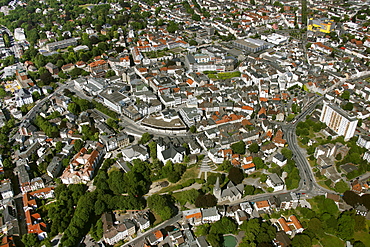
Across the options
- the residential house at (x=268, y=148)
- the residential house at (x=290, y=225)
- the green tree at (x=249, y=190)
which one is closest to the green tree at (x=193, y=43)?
the residential house at (x=268, y=148)

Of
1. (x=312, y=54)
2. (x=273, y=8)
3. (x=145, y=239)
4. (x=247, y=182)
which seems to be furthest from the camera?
(x=273, y=8)

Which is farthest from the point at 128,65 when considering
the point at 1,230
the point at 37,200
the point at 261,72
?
the point at 1,230

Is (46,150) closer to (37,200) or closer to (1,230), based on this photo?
(37,200)

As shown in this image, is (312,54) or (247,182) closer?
(247,182)

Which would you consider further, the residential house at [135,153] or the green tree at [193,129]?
the green tree at [193,129]

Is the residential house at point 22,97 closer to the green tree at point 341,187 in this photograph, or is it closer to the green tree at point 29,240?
the green tree at point 29,240

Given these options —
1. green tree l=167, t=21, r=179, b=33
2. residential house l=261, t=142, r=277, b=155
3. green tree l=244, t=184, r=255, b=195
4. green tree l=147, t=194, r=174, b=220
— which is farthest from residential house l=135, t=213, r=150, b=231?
green tree l=167, t=21, r=179, b=33

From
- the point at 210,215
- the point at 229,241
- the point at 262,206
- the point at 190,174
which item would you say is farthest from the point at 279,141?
the point at 229,241
